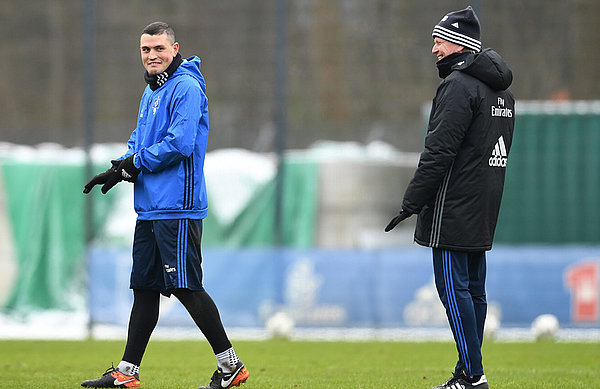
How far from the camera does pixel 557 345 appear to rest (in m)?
10.0

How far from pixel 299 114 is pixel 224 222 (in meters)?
1.55

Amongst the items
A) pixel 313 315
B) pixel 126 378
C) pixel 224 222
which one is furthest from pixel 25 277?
pixel 126 378

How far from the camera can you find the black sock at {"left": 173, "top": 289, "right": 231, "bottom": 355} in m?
5.79

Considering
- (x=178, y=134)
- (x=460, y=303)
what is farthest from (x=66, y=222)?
(x=460, y=303)

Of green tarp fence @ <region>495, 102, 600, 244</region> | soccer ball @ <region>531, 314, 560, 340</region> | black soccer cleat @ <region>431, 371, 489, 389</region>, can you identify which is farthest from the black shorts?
green tarp fence @ <region>495, 102, 600, 244</region>

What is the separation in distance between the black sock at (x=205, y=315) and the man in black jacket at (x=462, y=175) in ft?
3.85

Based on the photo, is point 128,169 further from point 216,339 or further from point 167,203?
point 216,339

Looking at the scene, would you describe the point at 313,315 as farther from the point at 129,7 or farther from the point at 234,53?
the point at 129,7

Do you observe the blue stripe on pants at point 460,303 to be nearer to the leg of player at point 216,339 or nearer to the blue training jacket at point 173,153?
the leg of player at point 216,339

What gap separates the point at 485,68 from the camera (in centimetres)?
557

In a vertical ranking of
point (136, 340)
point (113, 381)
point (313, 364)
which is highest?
point (136, 340)

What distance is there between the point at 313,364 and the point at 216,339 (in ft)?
7.90

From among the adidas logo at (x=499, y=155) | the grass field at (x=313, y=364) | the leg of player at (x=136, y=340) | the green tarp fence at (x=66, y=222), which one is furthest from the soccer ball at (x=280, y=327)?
the adidas logo at (x=499, y=155)

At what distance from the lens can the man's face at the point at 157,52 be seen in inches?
234
